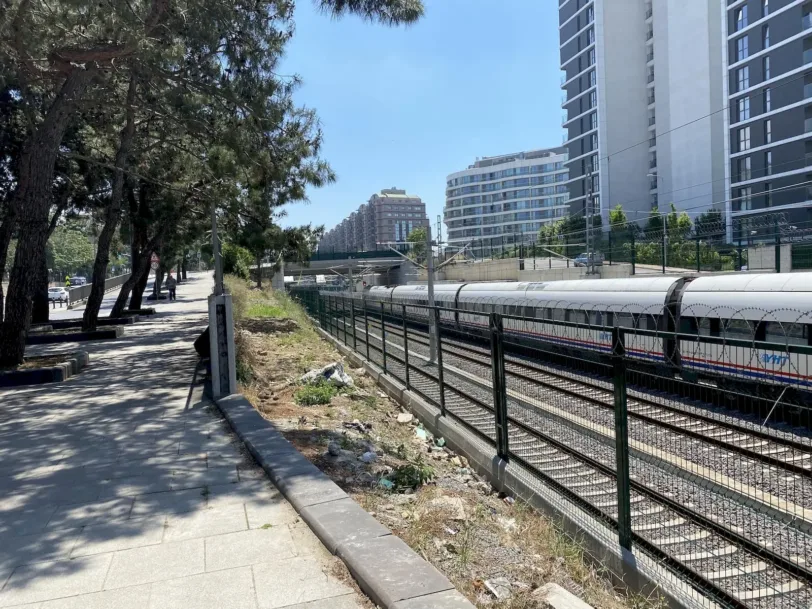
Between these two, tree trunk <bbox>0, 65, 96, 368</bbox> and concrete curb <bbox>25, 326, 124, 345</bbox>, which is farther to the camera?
concrete curb <bbox>25, 326, 124, 345</bbox>

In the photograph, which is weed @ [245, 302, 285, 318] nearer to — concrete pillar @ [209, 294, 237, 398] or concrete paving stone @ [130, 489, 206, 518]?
concrete pillar @ [209, 294, 237, 398]

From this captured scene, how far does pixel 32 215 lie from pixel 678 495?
37.0 ft

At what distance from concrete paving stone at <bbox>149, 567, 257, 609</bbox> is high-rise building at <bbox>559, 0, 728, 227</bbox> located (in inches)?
2313

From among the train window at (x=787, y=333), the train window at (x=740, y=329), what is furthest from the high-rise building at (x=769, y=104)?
the train window at (x=787, y=333)

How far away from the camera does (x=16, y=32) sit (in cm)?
961

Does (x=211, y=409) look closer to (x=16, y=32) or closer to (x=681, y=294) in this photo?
(x=16, y=32)

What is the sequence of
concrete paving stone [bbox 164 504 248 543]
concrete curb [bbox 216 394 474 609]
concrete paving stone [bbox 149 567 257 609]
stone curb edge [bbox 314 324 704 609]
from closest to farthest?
concrete curb [bbox 216 394 474 609] < concrete paving stone [bbox 149 567 257 609] < stone curb edge [bbox 314 324 704 609] < concrete paving stone [bbox 164 504 248 543]

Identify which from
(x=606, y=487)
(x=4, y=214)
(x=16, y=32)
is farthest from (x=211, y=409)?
(x=4, y=214)

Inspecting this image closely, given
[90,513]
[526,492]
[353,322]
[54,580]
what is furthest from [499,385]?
[353,322]

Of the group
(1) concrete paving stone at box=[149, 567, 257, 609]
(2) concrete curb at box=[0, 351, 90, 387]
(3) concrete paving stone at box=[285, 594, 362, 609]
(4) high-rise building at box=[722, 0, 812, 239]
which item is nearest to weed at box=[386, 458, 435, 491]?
(1) concrete paving stone at box=[149, 567, 257, 609]

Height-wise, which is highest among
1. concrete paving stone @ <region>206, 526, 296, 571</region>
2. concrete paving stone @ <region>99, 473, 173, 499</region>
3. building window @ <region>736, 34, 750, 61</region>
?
building window @ <region>736, 34, 750, 61</region>

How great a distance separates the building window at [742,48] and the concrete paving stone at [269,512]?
55396 millimetres

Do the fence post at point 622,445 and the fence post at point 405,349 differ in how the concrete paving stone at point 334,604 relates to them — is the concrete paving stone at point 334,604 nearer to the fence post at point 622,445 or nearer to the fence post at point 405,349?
the fence post at point 622,445

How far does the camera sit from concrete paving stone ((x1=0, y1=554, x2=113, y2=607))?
342 cm
